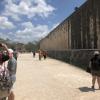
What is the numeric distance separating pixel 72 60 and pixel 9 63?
25.2 metres

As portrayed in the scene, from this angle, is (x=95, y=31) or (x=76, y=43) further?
(x=76, y=43)

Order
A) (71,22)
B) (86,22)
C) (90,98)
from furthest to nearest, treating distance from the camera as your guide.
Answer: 1. (71,22)
2. (86,22)
3. (90,98)

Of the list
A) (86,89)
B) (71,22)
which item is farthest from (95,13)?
(86,89)

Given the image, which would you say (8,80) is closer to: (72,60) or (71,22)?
(72,60)

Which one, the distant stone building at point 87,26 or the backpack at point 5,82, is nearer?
the backpack at point 5,82

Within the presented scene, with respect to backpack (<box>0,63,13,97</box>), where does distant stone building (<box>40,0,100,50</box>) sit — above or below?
above

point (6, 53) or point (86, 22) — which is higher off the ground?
point (86, 22)

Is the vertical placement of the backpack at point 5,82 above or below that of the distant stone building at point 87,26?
below

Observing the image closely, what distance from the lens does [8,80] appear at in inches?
238

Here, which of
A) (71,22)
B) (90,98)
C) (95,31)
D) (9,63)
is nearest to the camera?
(9,63)

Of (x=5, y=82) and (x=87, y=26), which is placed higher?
(x=87, y=26)

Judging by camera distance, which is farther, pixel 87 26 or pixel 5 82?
pixel 87 26

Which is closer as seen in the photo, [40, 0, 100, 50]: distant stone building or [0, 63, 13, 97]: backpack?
[0, 63, 13, 97]: backpack

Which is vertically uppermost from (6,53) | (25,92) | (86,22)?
(86,22)
